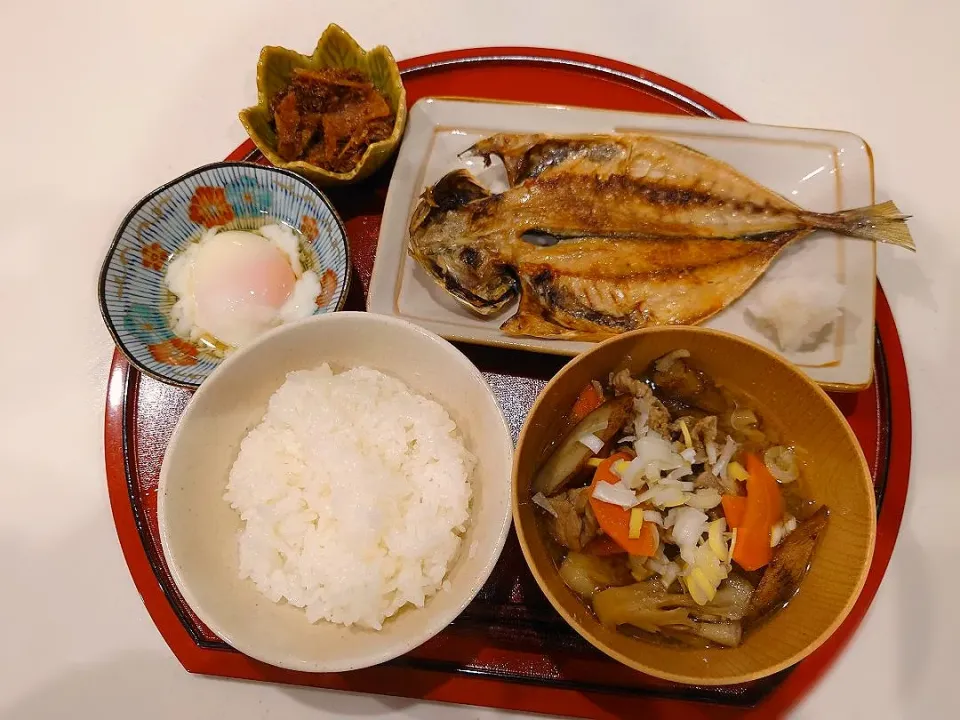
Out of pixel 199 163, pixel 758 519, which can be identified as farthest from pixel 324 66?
pixel 758 519

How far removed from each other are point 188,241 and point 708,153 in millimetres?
1847

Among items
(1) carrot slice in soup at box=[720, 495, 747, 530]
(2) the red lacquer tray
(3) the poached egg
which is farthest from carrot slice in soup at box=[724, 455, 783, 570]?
(3) the poached egg

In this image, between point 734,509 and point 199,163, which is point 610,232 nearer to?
point 734,509

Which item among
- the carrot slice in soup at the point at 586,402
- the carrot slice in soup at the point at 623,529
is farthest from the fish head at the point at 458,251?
the carrot slice in soup at the point at 623,529

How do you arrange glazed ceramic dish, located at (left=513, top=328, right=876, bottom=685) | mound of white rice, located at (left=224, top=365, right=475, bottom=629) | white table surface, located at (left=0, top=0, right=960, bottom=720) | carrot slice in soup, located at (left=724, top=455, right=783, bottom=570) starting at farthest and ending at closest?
white table surface, located at (left=0, top=0, right=960, bottom=720) < mound of white rice, located at (left=224, top=365, right=475, bottom=629) < carrot slice in soup, located at (left=724, top=455, right=783, bottom=570) < glazed ceramic dish, located at (left=513, top=328, right=876, bottom=685)

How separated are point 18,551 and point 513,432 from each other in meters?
1.65

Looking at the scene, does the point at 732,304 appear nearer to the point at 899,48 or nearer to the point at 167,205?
the point at 899,48

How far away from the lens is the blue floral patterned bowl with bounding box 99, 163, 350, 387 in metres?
1.96

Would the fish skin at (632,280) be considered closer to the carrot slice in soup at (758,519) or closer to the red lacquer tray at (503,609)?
the red lacquer tray at (503,609)

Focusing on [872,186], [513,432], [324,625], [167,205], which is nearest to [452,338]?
[513,432]

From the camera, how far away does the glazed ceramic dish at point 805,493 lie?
52.7 inches

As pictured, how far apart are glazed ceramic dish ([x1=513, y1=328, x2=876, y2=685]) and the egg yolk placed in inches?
42.6

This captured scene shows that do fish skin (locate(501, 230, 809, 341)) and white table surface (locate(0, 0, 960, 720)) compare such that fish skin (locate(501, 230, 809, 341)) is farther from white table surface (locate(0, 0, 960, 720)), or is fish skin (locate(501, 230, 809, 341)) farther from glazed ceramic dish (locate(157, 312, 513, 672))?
white table surface (locate(0, 0, 960, 720))

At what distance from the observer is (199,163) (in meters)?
2.48
